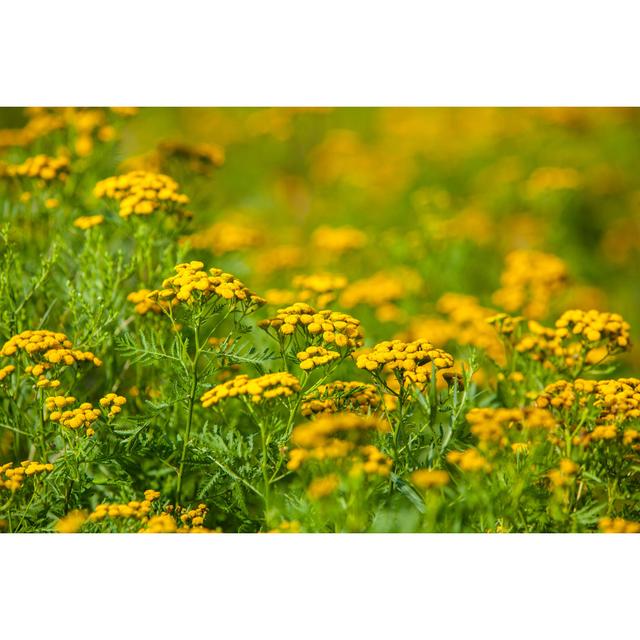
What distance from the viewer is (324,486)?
3.27m

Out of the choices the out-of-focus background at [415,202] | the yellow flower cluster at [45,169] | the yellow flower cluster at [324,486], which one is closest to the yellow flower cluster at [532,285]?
the out-of-focus background at [415,202]

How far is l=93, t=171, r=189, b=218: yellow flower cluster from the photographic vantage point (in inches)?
169

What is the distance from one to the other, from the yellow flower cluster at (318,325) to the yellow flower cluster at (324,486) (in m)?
0.66

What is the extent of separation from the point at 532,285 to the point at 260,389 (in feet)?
9.83

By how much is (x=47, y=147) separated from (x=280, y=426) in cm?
337

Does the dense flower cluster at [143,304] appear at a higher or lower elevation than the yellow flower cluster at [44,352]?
higher

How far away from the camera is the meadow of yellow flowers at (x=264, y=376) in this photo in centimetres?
359

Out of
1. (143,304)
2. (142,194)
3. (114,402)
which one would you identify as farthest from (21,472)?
(142,194)

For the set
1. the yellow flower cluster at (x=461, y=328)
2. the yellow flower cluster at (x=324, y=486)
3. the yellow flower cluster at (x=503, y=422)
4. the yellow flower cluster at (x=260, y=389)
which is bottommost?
the yellow flower cluster at (x=324, y=486)

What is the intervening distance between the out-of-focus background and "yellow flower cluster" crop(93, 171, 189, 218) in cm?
77

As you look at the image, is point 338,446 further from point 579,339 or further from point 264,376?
point 579,339

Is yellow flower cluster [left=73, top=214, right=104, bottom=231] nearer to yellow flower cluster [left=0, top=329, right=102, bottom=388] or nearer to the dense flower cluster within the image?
the dense flower cluster

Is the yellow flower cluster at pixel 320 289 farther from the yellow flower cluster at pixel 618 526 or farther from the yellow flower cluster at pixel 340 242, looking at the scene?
the yellow flower cluster at pixel 618 526

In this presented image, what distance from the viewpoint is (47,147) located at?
5.78 metres
